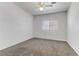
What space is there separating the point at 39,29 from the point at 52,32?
61.4 inches

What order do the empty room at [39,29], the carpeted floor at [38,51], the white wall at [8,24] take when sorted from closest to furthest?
the carpeted floor at [38,51] < the empty room at [39,29] < the white wall at [8,24]

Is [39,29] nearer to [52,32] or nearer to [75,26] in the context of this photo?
[52,32]

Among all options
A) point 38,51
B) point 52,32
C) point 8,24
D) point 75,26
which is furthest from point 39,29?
point 75,26

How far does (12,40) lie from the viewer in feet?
16.4

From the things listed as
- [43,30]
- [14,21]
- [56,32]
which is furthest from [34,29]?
[14,21]

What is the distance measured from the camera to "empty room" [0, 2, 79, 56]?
393 centimetres

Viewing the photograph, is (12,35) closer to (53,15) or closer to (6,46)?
(6,46)

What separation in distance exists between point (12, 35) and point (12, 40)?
0.27 metres

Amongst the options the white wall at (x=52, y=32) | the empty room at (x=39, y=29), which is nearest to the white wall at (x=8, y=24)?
the empty room at (x=39, y=29)

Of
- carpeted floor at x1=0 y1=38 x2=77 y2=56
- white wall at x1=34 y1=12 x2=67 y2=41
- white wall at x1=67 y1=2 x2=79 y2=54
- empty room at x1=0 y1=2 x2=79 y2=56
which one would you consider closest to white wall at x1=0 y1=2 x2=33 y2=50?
empty room at x1=0 y1=2 x2=79 y2=56

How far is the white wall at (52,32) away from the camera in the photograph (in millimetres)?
7435

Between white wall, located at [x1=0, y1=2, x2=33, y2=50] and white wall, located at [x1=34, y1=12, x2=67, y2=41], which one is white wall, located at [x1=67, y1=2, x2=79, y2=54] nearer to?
white wall, located at [x1=34, y1=12, x2=67, y2=41]

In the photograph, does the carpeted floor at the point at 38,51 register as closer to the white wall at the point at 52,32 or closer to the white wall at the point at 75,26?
the white wall at the point at 75,26

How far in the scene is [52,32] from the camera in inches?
324
